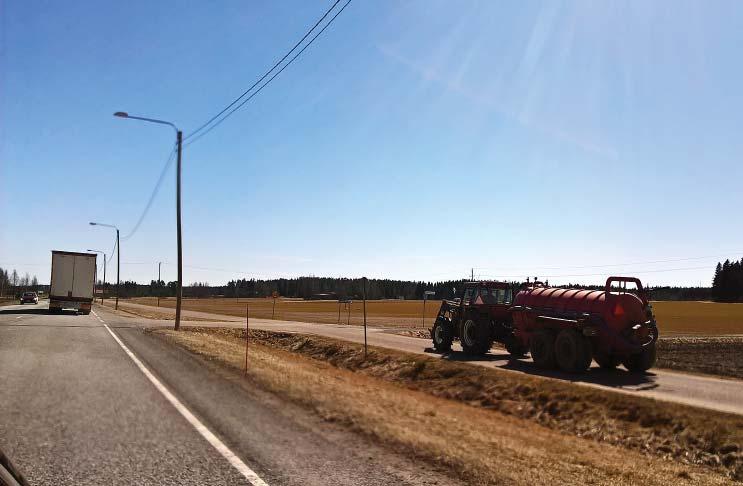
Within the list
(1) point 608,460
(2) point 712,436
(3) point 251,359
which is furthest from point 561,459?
(3) point 251,359

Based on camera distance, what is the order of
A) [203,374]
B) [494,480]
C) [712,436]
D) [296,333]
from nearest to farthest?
[494,480] → [712,436] → [203,374] → [296,333]

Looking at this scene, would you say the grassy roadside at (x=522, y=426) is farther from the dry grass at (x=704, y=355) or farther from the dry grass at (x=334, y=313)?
the dry grass at (x=334, y=313)

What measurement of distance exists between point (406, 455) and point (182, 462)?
104 inches

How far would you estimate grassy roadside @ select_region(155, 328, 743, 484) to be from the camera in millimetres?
7176

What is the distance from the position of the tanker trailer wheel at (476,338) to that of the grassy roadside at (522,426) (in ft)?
10.3

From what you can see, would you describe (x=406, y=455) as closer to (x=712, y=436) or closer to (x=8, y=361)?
(x=712, y=436)

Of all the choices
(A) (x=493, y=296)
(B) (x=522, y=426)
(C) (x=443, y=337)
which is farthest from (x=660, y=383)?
(C) (x=443, y=337)

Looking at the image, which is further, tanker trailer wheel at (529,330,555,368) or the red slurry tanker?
tanker trailer wheel at (529,330,555,368)

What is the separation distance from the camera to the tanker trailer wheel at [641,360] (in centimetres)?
1638

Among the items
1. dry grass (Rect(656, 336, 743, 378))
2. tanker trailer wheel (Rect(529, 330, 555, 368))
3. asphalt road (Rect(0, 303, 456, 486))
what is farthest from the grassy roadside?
dry grass (Rect(656, 336, 743, 378))

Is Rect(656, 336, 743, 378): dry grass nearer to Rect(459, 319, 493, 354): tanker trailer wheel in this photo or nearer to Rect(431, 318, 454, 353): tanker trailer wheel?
Rect(459, 319, 493, 354): tanker trailer wheel

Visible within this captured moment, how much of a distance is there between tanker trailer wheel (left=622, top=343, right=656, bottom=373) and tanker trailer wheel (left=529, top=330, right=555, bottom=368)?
7.03 ft

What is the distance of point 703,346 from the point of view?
26109mm

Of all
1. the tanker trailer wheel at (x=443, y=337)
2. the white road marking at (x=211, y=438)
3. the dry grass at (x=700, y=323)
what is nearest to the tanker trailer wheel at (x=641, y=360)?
the tanker trailer wheel at (x=443, y=337)
